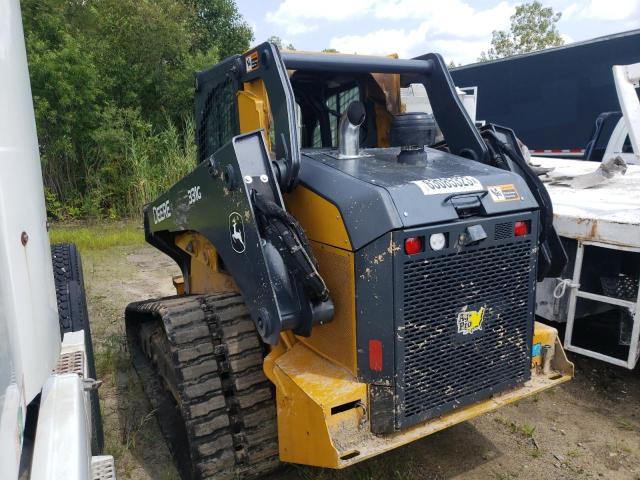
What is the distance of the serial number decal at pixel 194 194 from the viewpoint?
2.90 meters

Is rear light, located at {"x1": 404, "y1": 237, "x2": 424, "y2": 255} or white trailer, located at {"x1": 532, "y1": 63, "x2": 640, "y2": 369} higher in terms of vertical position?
rear light, located at {"x1": 404, "y1": 237, "x2": 424, "y2": 255}

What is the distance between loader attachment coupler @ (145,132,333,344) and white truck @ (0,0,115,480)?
80 cm

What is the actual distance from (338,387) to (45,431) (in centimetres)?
122

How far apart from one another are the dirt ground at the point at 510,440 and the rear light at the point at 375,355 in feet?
2.80

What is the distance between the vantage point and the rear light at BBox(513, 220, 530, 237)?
2492mm

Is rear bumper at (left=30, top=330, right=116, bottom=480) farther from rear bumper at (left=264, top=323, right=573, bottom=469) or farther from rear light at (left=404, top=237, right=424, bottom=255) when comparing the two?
rear light at (left=404, top=237, right=424, bottom=255)

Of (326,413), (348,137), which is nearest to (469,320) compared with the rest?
(326,413)

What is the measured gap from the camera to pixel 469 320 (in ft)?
7.96

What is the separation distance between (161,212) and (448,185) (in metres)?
2.05

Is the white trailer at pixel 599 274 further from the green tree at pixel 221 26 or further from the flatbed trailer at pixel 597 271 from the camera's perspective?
the green tree at pixel 221 26

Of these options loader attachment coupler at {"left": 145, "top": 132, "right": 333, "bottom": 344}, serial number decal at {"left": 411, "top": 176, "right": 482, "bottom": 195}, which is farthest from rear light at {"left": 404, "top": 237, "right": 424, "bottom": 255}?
loader attachment coupler at {"left": 145, "top": 132, "right": 333, "bottom": 344}

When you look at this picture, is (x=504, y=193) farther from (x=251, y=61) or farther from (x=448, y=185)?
(x=251, y=61)

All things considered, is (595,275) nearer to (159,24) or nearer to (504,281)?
(504,281)

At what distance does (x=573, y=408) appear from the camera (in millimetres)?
3533
